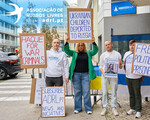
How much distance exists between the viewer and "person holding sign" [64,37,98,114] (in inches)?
176

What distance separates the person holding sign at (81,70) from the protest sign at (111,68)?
39 centimetres

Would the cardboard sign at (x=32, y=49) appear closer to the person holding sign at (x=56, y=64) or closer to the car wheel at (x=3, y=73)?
the person holding sign at (x=56, y=64)

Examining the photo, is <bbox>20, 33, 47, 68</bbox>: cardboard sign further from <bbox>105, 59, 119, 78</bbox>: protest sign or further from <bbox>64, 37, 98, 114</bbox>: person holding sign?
<bbox>105, 59, 119, 78</bbox>: protest sign

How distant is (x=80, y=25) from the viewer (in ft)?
14.5

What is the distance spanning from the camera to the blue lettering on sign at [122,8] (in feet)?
39.2

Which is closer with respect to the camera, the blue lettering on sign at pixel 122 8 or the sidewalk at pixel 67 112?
the sidewalk at pixel 67 112

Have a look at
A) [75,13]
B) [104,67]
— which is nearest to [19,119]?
[104,67]

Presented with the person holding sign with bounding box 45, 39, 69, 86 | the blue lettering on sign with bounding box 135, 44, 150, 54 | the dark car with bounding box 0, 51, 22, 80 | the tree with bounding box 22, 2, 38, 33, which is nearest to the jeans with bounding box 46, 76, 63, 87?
the person holding sign with bounding box 45, 39, 69, 86

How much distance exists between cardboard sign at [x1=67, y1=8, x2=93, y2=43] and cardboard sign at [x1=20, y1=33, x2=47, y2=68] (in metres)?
0.80

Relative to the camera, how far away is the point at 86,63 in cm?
448

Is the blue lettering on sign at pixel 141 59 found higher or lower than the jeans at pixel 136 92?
higher

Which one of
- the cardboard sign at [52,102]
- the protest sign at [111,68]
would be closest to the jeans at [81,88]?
the cardboard sign at [52,102]

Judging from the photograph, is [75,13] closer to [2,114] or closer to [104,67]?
[104,67]

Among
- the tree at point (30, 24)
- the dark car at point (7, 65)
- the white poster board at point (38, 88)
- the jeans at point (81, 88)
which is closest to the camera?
the jeans at point (81, 88)
